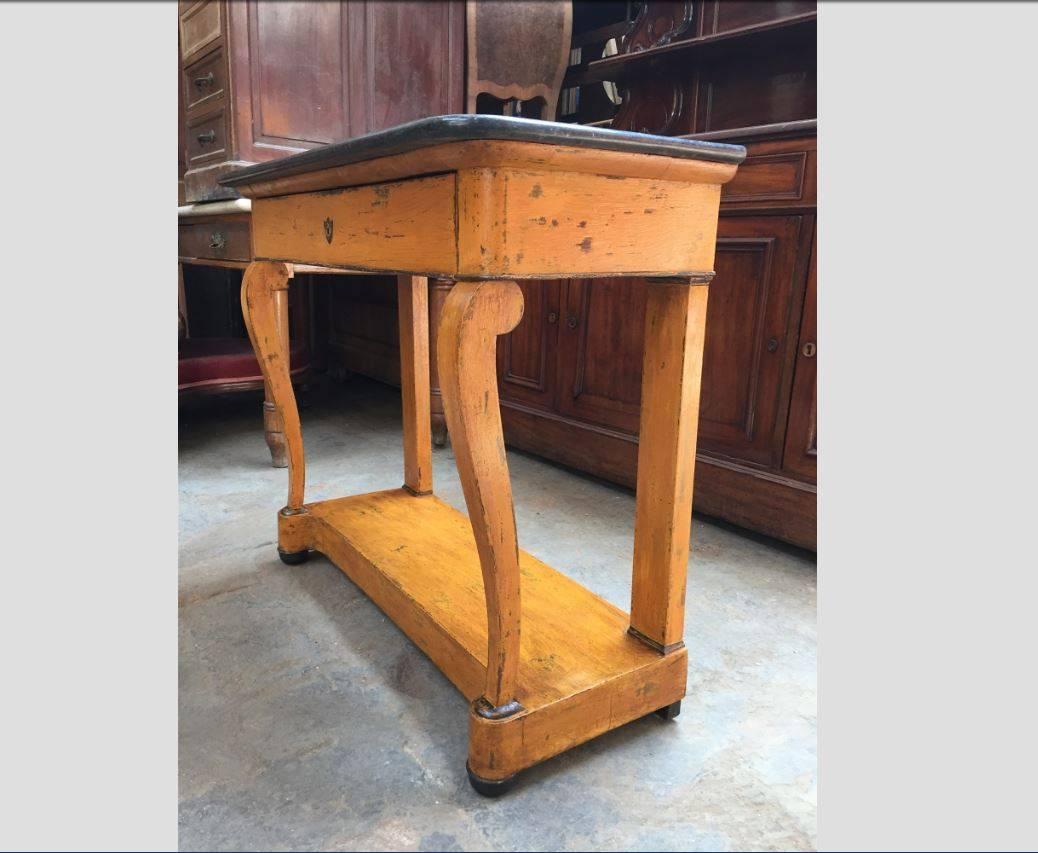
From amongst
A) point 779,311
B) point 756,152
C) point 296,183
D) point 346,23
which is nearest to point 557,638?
point 296,183

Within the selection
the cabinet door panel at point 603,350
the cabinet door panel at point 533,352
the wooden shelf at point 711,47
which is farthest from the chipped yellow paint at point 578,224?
the wooden shelf at point 711,47

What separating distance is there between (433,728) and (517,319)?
657 mm

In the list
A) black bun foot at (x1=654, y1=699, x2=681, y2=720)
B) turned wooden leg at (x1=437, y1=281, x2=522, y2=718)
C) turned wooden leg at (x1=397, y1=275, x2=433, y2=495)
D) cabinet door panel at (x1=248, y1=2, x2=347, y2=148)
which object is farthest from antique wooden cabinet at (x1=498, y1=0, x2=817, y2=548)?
turned wooden leg at (x1=437, y1=281, x2=522, y2=718)

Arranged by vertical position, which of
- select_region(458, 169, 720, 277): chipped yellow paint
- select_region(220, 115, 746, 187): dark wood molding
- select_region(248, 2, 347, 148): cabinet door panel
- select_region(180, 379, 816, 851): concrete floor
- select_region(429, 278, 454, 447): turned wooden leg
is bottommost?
select_region(180, 379, 816, 851): concrete floor

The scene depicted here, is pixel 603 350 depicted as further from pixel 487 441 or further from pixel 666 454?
pixel 487 441

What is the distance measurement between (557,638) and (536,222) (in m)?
0.66

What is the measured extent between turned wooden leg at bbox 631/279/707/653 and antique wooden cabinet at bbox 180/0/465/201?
1.81 meters

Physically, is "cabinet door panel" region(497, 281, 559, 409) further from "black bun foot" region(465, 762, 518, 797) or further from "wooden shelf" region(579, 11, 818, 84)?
"black bun foot" region(465, 762, 518, 797)

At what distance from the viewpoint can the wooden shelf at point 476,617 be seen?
1.04 meters

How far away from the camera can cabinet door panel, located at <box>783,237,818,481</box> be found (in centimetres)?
168

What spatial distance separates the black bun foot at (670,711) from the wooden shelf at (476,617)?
0.02 m

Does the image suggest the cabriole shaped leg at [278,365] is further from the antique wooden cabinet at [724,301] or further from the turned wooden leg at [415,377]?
the antique wooden cabinet at [724,301]

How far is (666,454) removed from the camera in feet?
3.48

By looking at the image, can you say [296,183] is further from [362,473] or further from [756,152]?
[362,473]
